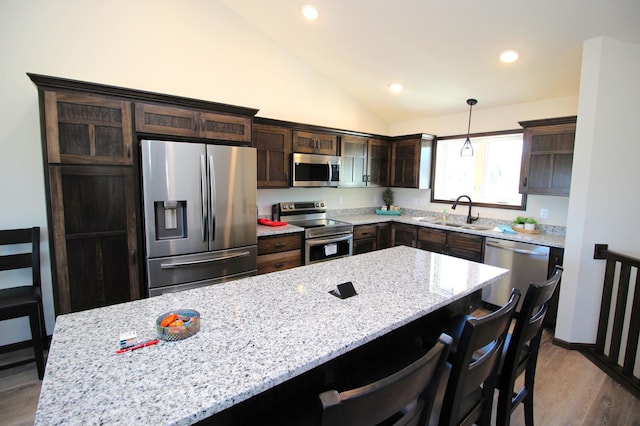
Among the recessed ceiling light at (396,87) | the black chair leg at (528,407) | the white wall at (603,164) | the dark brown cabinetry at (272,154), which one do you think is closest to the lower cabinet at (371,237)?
the dark brown cabinetry at (272,154)

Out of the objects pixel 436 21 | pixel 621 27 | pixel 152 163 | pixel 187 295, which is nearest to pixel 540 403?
pixel 187 295

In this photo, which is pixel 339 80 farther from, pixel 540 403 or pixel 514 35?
pixel 540 403

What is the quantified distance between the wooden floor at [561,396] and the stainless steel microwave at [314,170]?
114 inches

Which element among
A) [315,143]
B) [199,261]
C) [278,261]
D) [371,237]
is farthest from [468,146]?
[199,261]

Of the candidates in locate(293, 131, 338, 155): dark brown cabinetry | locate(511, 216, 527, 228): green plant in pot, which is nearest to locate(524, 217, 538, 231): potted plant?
locate(511, 216, 527, 228): green plant in pot

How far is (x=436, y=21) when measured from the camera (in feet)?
8.68

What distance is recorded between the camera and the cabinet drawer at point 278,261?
335 centimetres

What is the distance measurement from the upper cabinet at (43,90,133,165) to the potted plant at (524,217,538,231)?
4174 millimetres

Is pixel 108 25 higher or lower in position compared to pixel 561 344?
higher

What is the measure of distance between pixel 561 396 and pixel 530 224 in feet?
6.41

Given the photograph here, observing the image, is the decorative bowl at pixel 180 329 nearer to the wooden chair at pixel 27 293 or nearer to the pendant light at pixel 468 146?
the wooden chair at pixel 27 293

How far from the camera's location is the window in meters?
3.96

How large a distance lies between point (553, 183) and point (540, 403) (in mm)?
2174

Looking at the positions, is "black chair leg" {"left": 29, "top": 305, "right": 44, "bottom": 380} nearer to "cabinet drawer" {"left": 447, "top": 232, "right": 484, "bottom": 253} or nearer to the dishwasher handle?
"cabinet drawer" {"left": 447, "top": 232, "right": 484, "bottom": 253}
